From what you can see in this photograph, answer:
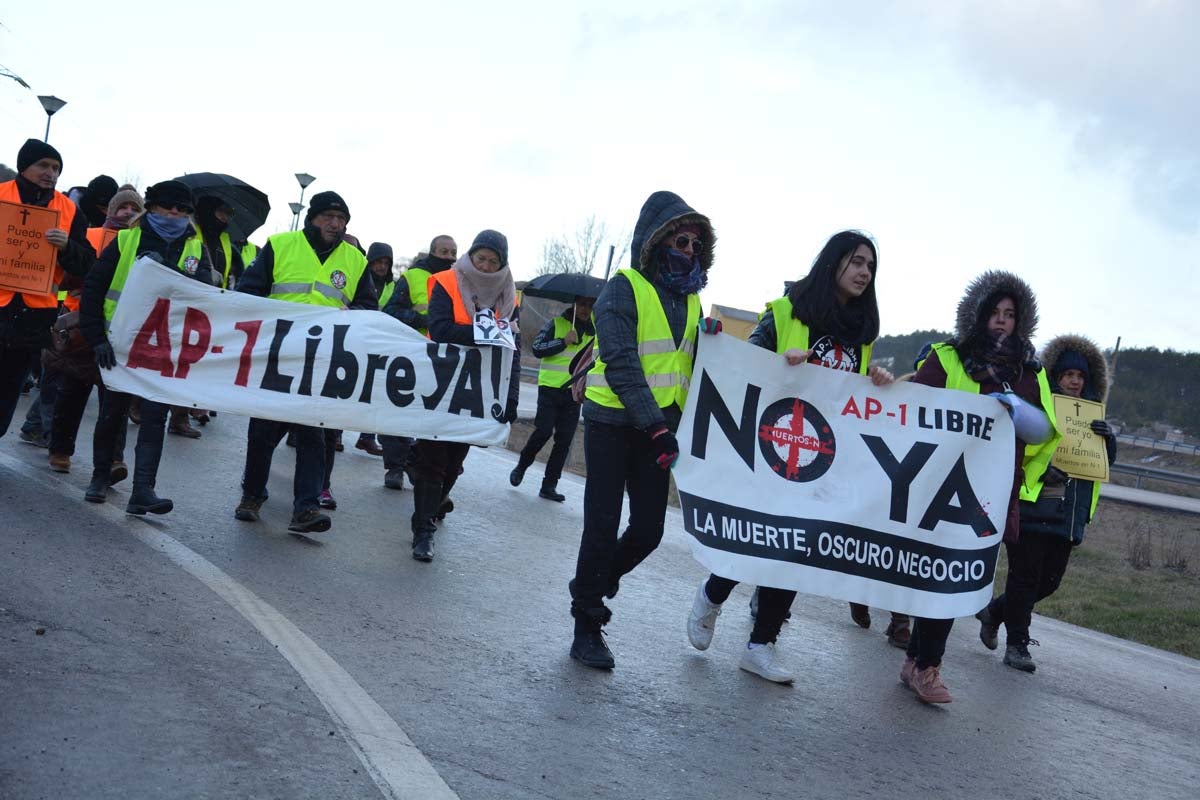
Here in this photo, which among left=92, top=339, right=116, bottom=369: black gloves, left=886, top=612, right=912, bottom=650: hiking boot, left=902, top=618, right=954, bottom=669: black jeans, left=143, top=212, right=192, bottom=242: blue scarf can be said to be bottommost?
left=886, top=612, right=912, bottom=650: hiking boot

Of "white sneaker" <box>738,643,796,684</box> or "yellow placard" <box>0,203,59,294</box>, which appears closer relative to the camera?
"white sneaker" <box>738,643,796,684</box>

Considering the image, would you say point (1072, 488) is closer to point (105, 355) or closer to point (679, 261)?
point (679, 261)

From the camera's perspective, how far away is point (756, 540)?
6.10 meters

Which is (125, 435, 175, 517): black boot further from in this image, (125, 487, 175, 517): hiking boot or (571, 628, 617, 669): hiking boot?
(571, 628, 617, 669): hiking boot

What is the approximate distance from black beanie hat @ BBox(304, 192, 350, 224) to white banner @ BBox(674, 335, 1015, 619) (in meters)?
3.08

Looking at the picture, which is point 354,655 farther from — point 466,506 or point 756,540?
point 466,506

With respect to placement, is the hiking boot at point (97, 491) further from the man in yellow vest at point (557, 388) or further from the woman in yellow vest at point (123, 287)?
the man in yellow vest at point (557, 388)

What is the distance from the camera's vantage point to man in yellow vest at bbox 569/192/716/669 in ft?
19.2

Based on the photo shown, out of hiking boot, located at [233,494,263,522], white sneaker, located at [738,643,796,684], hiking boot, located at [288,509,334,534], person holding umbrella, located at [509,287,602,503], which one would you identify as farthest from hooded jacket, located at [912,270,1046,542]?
person holding umbrella, located at [509,287,602,503]

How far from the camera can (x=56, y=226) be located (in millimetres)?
8344

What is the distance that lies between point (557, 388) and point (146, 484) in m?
5.39

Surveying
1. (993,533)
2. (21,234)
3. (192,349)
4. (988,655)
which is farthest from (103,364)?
(988,655)

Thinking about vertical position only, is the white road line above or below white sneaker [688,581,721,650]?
below

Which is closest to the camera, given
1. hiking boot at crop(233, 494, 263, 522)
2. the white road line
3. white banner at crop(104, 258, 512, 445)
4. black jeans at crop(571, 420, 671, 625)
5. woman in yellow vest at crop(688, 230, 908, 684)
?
the white road line
